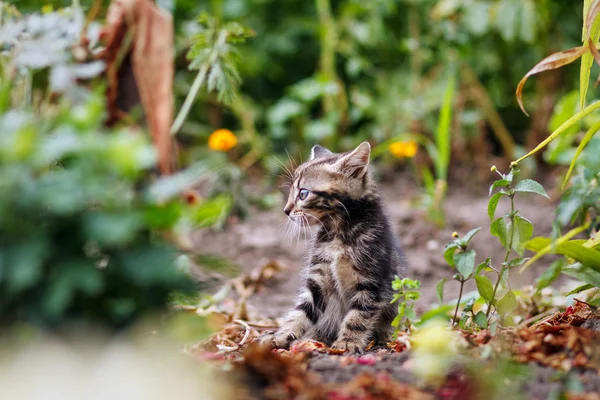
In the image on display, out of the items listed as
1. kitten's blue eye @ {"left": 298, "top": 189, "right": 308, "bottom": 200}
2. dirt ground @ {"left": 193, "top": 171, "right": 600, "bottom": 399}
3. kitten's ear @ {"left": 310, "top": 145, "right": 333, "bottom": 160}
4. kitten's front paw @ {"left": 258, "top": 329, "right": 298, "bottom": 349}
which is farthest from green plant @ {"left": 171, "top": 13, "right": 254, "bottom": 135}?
kitten's front paw @ {"left": 258, "top": 329, "right": 298, "bottom": 349}

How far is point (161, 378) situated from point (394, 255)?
1808 millimetres

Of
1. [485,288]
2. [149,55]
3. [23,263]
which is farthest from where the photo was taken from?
[149,55]

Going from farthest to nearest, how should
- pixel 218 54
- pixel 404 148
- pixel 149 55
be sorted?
1. pixel 404 148
2. pixel 149 55
3. pixel 218 54

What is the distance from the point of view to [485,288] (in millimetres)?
3229

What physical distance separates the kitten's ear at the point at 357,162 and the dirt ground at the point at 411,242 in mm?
1366

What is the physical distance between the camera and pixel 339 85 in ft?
23.7

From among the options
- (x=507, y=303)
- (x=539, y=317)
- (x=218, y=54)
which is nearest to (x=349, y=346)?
(x=507, y=303)

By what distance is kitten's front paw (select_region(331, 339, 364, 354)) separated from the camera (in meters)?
3.23

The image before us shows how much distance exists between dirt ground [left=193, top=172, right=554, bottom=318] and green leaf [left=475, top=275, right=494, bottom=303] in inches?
56.4

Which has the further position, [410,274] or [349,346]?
[410,274]

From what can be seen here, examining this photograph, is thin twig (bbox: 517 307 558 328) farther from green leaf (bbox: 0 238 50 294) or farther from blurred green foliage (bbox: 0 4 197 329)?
green leaf (bbox: 0 238 50 294)

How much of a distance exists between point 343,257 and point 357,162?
48 cm

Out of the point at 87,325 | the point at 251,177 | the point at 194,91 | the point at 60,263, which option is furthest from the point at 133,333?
A: the point at 251,177

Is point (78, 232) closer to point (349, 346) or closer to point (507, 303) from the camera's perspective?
point (349, 346)
